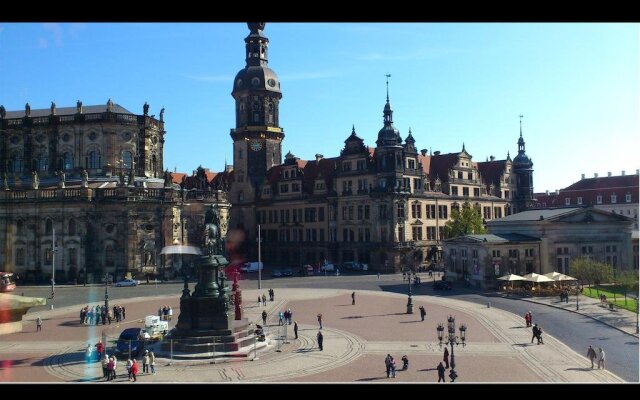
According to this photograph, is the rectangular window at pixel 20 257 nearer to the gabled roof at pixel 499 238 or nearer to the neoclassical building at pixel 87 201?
the neoclassical building at pixel 87 201

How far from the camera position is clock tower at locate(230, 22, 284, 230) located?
91812 millimetres

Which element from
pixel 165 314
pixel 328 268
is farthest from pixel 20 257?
pixel 328 268

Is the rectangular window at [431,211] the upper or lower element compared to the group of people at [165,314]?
upper

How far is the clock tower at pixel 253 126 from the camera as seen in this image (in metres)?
91.8

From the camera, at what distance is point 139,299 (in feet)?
167

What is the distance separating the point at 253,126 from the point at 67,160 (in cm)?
2925

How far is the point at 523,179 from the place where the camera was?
94000mm

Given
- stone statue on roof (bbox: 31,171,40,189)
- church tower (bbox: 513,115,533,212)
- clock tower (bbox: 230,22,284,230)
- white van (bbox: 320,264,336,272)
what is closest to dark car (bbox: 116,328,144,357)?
white van (bbox: 320,264,336,272)

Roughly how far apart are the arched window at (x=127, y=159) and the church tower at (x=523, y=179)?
61.5m

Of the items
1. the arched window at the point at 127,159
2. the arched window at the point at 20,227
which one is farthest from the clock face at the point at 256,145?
the arched window at the point at 20,227
